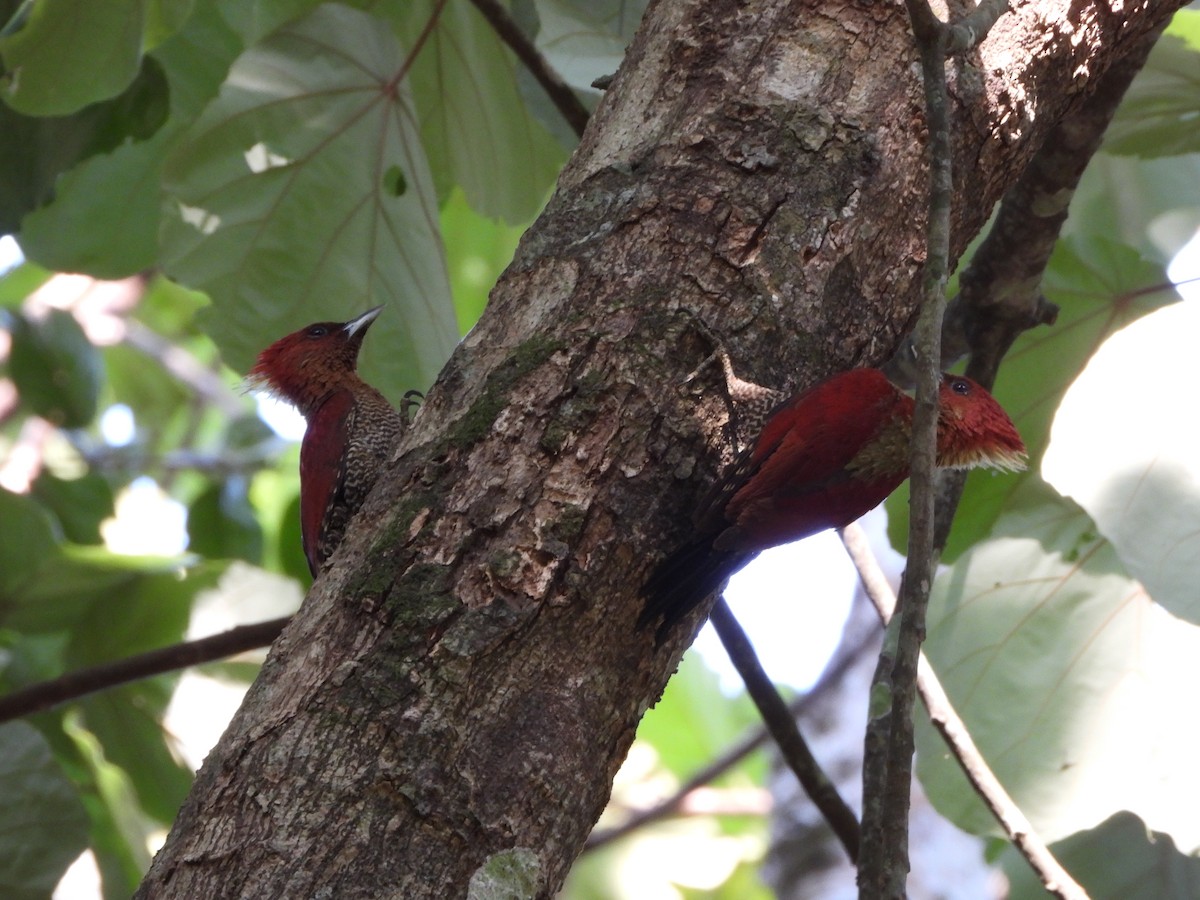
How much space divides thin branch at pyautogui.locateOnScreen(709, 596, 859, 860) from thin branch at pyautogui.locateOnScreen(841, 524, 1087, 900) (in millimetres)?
309

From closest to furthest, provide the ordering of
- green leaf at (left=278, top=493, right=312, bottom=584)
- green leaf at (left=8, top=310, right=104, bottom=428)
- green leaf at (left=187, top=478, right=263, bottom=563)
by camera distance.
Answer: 1. green leaf at (left=278, top=493, right=312, bottom=584)
2. green leaf at (left=187, top=478, right=263, bottom=563)
3. green leaf at (left=8, top=310, right=104, bottom=428)

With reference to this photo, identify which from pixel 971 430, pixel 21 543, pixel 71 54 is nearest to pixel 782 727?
pixel 971 430

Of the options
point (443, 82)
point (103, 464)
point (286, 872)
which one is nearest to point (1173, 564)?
point (286, 872)

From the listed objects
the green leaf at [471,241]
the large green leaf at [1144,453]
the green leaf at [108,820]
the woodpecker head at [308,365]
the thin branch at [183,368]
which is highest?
the thin branch at [183,368]

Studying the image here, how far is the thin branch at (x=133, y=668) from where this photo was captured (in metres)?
2.80

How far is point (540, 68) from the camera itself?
302 cm

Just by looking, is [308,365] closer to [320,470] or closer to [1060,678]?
[320,470]

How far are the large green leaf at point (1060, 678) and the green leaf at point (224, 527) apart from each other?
2.27m

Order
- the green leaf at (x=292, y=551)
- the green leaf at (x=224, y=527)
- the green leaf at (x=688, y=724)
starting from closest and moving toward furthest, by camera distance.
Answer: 1. the green leaf at (x=292, y=551)
2. the green leaf at (x=224, y=527)
3. the green leaf at (x=688, y=724)

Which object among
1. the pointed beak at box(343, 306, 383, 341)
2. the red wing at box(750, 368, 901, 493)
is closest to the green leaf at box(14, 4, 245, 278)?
the pointed beak at box(343, 306, 383, 341)

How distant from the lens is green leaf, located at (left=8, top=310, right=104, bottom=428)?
4.42 metres

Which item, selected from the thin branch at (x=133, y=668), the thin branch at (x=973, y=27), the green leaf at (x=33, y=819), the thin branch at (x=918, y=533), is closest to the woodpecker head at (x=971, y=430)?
the thin branch at (x=918, y=533)

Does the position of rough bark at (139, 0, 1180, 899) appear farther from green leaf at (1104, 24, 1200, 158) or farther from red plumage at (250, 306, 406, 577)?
red plumage at (250, 306, 406, 577)

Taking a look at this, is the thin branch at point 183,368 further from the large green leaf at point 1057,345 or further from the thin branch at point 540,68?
the large green leaf at point 1057,345
